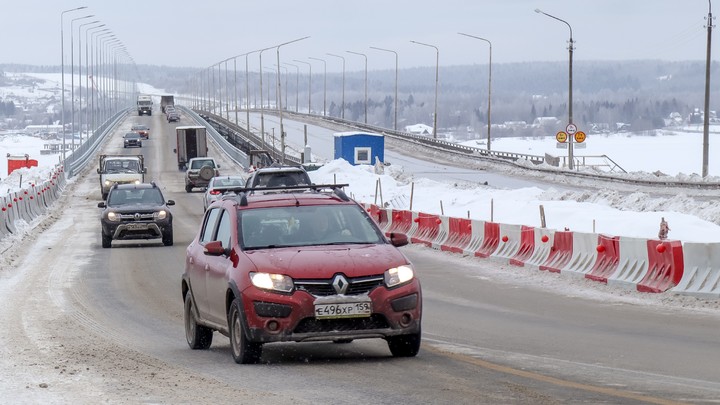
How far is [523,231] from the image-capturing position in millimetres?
24828

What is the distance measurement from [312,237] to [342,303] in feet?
3.88

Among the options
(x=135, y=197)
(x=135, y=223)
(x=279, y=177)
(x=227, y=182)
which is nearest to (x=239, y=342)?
(x=135, y=223)

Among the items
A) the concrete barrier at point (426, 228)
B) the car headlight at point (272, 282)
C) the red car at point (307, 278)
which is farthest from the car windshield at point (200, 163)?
the car headlight at point (272, 282)

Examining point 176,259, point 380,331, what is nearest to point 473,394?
point 380,331

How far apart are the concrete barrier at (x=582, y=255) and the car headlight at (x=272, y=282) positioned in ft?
34.9

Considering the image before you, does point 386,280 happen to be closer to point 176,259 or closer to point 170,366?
point 170,366

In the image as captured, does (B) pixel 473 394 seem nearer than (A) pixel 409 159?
Yes

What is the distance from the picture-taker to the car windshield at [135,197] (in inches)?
1332

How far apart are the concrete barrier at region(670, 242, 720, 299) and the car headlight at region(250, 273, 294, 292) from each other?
7746 millimetres

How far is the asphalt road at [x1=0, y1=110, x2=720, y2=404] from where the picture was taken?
962 centimetres

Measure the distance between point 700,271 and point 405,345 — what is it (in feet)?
23.6

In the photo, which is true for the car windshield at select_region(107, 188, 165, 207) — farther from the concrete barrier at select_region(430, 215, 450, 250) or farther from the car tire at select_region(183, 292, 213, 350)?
the car tire at select_region(183, 292, 213, 350)

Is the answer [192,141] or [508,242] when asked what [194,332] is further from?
[192,141]

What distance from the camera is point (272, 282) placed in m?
11.3
